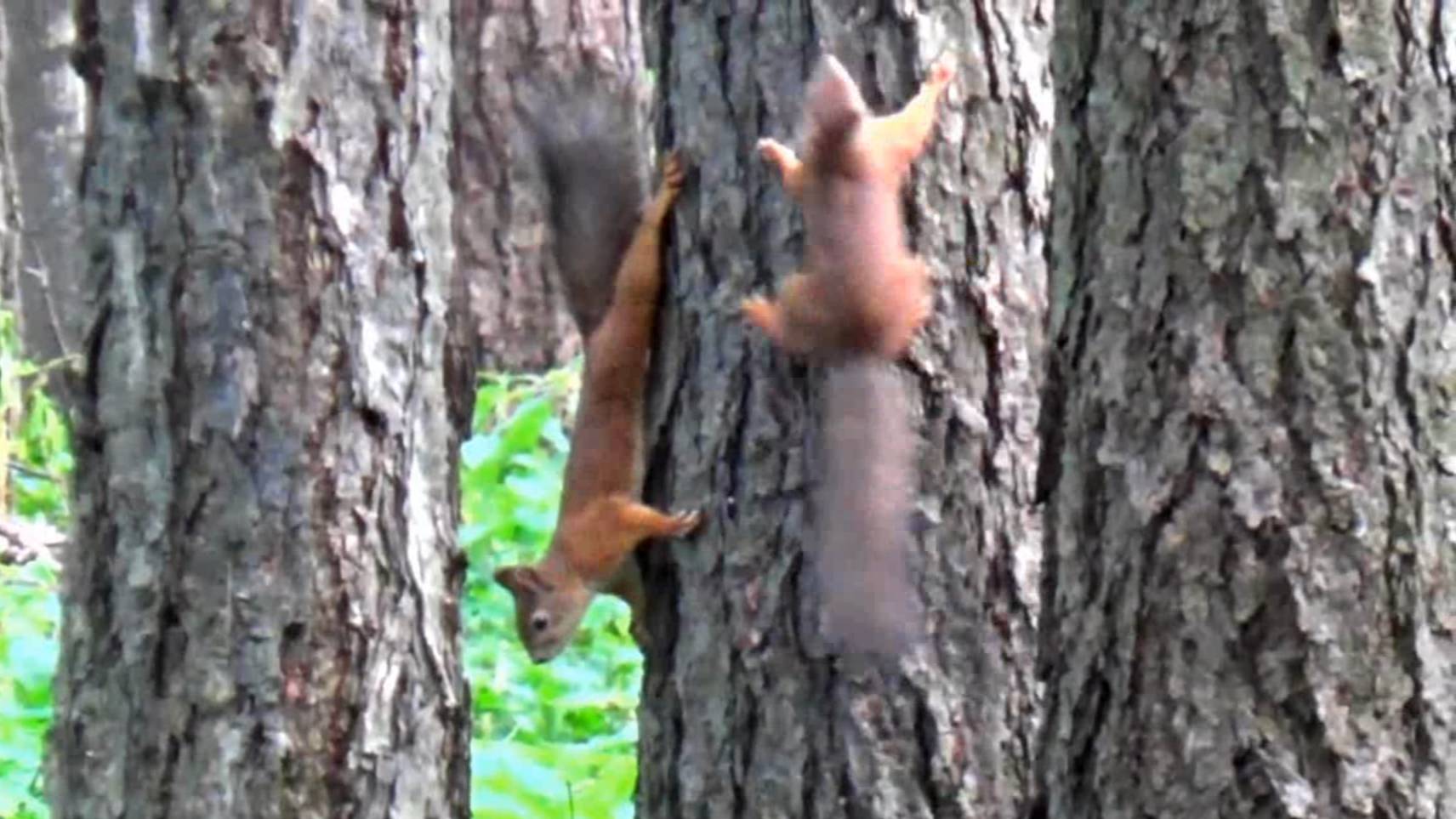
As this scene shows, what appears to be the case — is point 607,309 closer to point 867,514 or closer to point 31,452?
point 867,514

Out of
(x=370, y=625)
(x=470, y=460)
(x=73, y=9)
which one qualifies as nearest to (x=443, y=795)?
(x=370, y=625)

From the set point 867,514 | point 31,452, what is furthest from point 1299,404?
point 31,452

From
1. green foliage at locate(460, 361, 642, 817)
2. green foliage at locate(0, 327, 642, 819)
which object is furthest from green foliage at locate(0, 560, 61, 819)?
green foliage at locate(460, 361, 642, 817)

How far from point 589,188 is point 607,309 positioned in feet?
0.71

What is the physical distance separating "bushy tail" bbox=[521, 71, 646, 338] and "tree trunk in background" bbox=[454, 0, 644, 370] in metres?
2.91

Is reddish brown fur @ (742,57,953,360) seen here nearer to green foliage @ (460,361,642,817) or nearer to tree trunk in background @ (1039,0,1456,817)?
tree trunk in background @ (1039,0,1456,817)

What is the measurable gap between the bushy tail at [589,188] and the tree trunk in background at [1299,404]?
4.82 ft

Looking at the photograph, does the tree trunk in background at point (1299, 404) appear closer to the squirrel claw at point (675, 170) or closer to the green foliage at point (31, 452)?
the squirrel claw at point (675, 170)

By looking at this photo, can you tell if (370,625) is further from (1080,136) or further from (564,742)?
(564,742)

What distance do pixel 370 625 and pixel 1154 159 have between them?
169cm

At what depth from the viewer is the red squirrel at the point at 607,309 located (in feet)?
11.6

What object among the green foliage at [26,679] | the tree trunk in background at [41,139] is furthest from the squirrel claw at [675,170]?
the tree trunk in background at [41,139]

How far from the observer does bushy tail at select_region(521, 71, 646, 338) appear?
3.82 m

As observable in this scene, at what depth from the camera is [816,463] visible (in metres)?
3.19
